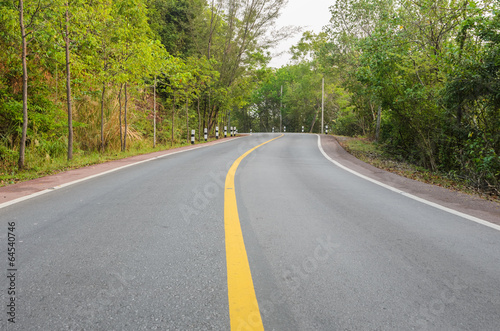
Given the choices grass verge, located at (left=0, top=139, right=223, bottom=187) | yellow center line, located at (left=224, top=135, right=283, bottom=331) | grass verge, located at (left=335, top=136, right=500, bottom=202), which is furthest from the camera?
grass verge, located at (left=0, top=139, right=223, bottom=187)

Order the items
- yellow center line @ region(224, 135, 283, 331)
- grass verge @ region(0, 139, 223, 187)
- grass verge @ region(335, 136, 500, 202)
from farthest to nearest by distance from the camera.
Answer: grass verge @ region(0, 139, 223, 187)
grass verge @ region(335, 136, 500, 202)
yellow center line @ region(224, 135, 283, 331)

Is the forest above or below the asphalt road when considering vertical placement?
above

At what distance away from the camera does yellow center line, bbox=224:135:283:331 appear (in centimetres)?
156

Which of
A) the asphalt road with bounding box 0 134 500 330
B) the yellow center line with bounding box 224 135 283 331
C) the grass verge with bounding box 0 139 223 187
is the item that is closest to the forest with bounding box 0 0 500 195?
the grass verge with bounding box 0 139 223 187

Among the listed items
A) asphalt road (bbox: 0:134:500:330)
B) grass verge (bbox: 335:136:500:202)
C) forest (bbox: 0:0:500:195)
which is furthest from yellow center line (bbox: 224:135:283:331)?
forest (bbox: 0:0:500:195)

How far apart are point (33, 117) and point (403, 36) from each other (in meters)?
11.7

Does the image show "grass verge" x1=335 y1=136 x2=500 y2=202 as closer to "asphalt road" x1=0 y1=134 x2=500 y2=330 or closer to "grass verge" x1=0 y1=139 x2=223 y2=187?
"asphalt road" x1=0 y1=134 x2=500 y2=330

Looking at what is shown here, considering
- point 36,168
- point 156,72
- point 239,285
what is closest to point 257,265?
point 239,285

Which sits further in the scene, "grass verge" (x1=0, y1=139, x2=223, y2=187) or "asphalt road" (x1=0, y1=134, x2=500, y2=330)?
"grass verge" (x1=0, y1=139, x2=223, y2=187)

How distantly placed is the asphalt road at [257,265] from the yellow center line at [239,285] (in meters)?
0.03

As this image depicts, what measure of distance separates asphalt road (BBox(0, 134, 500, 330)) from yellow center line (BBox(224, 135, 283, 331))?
3 centimetres

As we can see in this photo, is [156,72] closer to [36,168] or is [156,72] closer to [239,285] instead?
[36,168]

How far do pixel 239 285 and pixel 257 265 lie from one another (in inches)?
12.2

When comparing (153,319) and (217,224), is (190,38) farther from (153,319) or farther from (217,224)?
(153,319)
